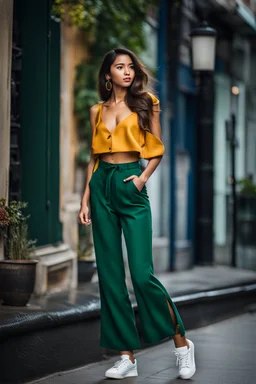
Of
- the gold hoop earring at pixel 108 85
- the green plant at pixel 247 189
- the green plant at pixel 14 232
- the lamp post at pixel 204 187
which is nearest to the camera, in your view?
the gold hoop earring at pixel 108 85

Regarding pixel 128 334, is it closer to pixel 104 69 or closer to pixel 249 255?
pixel 104 69

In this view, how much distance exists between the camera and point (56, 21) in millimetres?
9695

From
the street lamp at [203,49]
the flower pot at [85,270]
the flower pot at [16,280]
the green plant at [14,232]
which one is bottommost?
the flower pot at [85,270]

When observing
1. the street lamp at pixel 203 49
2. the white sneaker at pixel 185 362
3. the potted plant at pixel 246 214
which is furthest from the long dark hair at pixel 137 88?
the potted plant at pixel 246 214

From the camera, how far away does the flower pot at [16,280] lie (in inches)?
295

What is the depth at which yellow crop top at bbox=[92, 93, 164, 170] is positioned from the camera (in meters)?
6.59

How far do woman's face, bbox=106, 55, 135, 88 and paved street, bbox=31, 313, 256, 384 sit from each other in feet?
6.32

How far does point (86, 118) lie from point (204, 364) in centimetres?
531

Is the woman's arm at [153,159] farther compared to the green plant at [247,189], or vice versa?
the green plant at [247,189]

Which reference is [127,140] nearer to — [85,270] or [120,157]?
[120,157]

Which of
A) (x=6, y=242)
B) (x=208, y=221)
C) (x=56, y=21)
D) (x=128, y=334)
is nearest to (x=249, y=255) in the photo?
(x=208, y=221)

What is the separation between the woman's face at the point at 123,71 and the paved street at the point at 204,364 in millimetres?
1928

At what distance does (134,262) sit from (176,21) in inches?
362

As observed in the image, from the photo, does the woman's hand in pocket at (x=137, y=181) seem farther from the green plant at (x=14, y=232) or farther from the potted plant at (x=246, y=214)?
the potted plant at (x=246, y=214)
